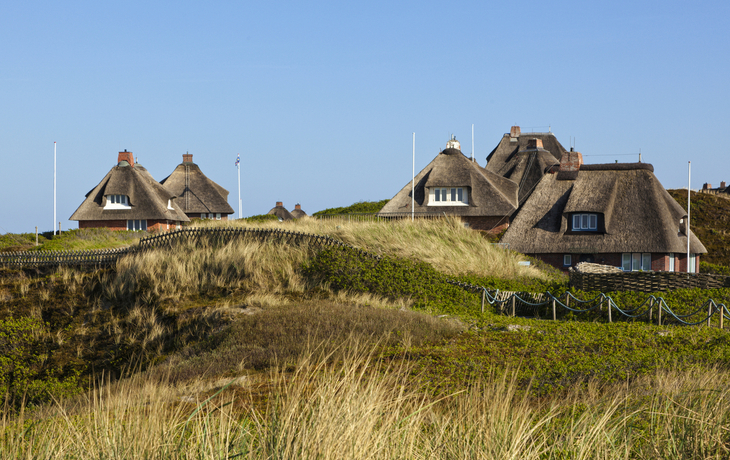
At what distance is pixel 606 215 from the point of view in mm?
30406

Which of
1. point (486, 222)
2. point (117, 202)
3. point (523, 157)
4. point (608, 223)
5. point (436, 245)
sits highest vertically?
point (523, 157)

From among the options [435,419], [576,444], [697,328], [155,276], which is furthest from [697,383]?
[155,276]

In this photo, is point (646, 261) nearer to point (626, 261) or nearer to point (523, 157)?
point (626, 261)

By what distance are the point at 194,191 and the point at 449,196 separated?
28.6m

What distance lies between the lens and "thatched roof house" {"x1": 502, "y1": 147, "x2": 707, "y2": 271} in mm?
29517

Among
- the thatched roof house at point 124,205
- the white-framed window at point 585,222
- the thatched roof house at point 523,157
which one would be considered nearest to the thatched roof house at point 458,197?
the thatched roof house at point 523,157

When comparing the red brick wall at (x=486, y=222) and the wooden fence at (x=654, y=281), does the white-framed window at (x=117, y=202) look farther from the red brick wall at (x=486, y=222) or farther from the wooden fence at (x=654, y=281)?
the wooden fence at (x=654, y=281)

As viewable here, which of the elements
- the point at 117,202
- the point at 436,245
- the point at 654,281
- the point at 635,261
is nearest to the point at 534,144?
the point at 635,261

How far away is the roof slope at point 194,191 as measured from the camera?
57.8 m

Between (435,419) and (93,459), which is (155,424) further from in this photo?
(435,419)

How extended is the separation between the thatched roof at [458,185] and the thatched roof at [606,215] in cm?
514

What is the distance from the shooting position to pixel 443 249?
21.6 meters

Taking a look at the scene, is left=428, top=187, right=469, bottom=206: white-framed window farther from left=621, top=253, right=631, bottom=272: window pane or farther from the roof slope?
the roof slope

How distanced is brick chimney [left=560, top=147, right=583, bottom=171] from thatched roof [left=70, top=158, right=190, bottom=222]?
30073 mm
